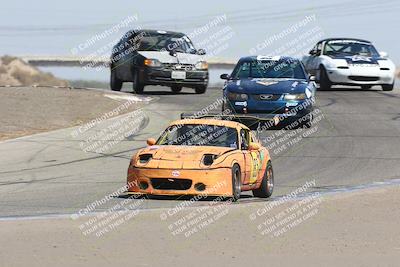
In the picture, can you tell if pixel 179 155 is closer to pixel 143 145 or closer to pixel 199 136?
pixel 199 136

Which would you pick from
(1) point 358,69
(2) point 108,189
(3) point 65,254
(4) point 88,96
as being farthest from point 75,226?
(1) point 358,69

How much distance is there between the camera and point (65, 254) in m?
8.03

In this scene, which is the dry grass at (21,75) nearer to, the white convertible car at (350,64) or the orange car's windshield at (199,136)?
the white convertible car at (350,64)

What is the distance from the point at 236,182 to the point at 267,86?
764 cm

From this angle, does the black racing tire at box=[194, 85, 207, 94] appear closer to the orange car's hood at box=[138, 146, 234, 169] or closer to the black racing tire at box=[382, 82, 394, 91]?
the black racing tire at box=[382, 82, 394, 91]

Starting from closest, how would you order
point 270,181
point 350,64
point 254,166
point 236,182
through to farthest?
point 236,182
point 254,166
point 270,181
point 350,64

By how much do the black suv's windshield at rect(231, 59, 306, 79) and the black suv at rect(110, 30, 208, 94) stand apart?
5.72m

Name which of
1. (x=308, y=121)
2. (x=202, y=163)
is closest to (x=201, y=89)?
(x=308, y=121)

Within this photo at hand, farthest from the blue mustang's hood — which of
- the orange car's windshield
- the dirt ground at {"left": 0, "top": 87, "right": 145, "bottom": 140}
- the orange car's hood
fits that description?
the orange car's hood

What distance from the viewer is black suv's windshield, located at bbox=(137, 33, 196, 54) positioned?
26.4 metres

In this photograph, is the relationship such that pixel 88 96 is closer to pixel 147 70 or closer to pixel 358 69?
pixel 147 70

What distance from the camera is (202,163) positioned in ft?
37.6

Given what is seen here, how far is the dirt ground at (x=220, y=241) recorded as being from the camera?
7.88m

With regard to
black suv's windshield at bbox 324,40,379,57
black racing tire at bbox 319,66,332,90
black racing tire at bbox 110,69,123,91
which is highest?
black suv's windshield at bbox 324,40,379,57
